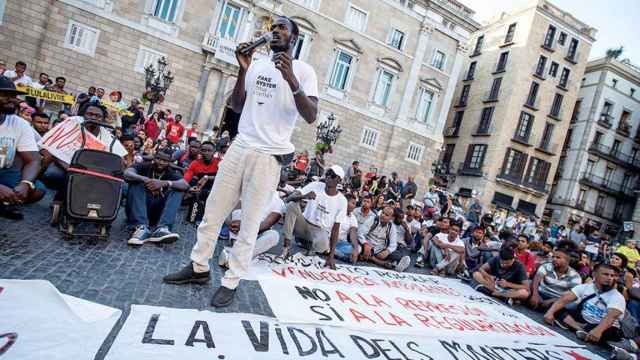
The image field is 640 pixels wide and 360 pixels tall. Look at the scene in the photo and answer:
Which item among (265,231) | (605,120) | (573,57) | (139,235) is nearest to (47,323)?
(139,235)

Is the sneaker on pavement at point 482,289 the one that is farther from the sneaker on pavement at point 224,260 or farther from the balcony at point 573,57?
the balcony at point 573,57

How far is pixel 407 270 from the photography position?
7.29 metres

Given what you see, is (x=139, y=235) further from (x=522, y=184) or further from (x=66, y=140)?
(x=522, y=184)

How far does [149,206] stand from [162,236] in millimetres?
740

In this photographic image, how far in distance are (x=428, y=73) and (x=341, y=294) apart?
74.4 feet

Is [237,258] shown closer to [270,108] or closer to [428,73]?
[270,108]

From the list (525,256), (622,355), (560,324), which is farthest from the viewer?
(525,256)

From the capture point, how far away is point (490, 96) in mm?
30984

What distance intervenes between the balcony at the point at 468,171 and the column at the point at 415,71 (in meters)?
10.5

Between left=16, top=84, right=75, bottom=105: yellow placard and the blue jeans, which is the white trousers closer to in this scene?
the blue jeans

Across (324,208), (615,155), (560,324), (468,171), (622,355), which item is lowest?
(560,324)

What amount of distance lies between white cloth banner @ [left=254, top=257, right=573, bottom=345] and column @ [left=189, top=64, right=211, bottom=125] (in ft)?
50.9

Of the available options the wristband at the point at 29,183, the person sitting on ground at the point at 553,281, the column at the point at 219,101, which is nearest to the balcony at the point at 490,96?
the column at the point at 219,101

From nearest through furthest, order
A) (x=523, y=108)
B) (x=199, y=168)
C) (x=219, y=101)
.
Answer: (x=199, y=168)
(x=219, y=101)
(x=523, y=108)
